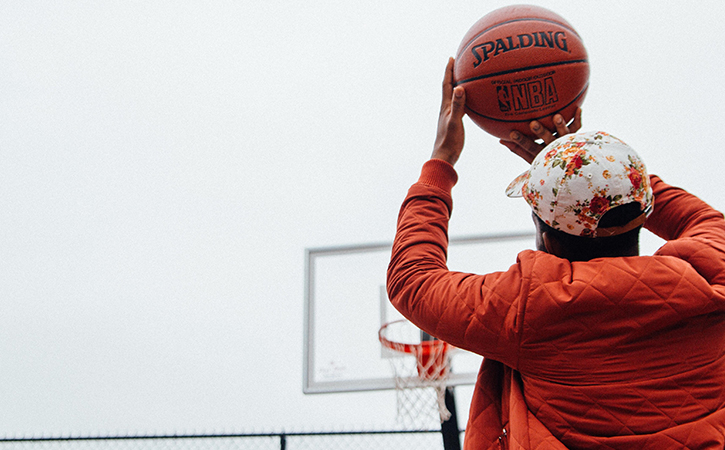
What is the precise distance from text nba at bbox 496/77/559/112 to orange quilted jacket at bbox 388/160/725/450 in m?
0.62

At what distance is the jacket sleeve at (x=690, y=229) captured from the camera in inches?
31.7

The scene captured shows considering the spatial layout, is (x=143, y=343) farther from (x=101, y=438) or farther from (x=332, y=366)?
(x=332, y=366)

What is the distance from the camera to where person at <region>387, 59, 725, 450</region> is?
731 millimetres

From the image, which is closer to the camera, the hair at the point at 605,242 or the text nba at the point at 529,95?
the hair at the point at 605,242

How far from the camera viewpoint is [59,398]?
18.9 feet

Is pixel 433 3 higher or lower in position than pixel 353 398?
higher

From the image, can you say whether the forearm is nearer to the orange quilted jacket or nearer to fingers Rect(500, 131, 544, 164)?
the orange quilted jacket

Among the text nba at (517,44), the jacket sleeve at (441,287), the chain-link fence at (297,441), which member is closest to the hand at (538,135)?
the text nba at (517,44)

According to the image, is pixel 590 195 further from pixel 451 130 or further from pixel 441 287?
pixel 451 130

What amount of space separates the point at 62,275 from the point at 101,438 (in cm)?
226

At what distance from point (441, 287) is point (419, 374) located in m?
2.77

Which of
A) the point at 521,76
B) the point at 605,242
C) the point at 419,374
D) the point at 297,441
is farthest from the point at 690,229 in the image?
the point at 297,441

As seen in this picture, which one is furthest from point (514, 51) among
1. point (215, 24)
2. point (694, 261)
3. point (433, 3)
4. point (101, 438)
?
point (215, 24)

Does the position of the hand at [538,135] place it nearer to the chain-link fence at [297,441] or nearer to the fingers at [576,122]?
the fingers at [576,122]
